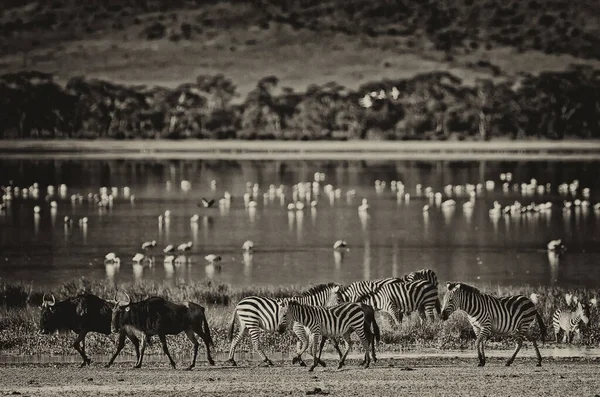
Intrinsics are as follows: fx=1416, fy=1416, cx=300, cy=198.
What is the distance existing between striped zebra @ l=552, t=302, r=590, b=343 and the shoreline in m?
78.5

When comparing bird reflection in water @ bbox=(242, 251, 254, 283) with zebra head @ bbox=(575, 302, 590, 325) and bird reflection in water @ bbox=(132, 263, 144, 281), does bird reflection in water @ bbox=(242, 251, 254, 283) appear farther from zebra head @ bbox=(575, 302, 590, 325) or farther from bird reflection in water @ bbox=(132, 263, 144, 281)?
zebra head @ bbox=(575, 302, 590, 325)

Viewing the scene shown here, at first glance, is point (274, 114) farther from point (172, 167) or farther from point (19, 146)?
point (172, 167)

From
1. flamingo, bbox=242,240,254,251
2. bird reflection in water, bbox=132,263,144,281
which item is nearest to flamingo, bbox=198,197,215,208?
flamingo, bbox=242,240,254,251

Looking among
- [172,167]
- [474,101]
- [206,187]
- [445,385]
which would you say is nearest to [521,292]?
[445,385]

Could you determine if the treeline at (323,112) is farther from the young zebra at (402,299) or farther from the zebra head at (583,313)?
the zebra head at (583,313)

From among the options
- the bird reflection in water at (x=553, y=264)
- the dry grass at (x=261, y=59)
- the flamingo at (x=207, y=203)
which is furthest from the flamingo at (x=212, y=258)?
the dry grass at (x=261, y=59)

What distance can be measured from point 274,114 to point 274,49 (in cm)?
4603

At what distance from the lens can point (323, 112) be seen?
426 feet

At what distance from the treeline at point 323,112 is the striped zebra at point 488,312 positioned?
97.5 m

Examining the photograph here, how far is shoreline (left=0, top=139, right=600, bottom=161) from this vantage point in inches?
4161

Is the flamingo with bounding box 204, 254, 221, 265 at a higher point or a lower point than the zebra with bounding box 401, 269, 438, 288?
higher

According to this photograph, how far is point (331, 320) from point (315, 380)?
1.17 meters

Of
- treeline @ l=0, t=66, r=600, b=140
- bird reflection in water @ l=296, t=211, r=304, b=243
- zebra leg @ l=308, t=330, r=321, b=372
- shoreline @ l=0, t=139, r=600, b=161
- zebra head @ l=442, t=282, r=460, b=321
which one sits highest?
treeline @ l=0, t=66, r=600, b=140

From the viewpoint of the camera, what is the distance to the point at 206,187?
75.6 metres
